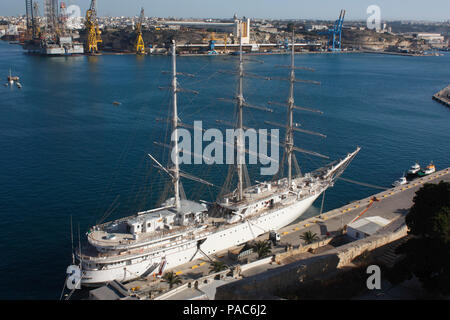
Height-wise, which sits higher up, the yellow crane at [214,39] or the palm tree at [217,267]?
the yellow crane at [214,39]

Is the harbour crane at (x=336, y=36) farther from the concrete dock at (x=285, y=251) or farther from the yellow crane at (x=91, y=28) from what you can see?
the concrete dock at (x=285, y=251)

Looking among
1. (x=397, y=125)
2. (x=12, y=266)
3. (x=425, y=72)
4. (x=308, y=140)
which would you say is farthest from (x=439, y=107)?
(x=12, y=266)

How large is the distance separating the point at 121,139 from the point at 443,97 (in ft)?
150

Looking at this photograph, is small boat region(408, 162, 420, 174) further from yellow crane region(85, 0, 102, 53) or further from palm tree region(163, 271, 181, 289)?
yellow crane region(85, 0, 102, 53)

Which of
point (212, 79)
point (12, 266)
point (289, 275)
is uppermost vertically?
point (212, 79)

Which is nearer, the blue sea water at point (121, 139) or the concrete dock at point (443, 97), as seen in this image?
the blue sea water at point (121, 139)

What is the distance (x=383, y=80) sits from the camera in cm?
7725

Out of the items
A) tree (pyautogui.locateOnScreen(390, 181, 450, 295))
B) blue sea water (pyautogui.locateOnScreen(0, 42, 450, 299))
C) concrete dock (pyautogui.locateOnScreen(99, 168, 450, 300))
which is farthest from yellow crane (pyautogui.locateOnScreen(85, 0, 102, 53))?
tree (pyautogui.locateOnScreen(390, 181, 450, 295))

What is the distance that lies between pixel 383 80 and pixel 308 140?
44796 millimetres

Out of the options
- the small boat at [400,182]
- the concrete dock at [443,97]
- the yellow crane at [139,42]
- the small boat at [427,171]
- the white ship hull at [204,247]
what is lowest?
the white ship hull at [204,247]

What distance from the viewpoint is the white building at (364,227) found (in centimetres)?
2034

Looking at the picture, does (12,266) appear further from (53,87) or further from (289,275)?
(53,87)

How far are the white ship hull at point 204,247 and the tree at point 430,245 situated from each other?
8.59 m

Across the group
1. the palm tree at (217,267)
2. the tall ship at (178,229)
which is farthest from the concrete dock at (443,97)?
the palm tree at (217,267)
